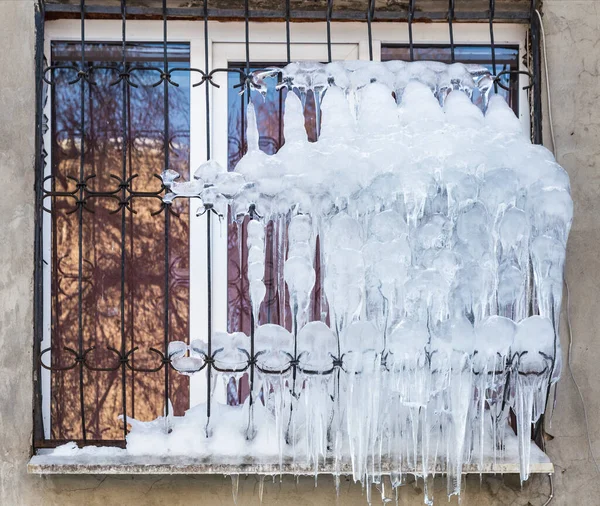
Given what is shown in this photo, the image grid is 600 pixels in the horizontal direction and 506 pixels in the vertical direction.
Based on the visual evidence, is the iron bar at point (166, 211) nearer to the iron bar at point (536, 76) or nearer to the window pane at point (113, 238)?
the window pane at point (113, 238)

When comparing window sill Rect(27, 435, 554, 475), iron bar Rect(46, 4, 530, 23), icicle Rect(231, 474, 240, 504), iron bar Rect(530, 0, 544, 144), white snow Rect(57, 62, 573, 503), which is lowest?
icicle Rect(231, 474, 240, 504)

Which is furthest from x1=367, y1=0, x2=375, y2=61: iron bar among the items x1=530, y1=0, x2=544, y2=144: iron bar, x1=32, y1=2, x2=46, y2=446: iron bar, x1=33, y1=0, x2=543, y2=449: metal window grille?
x1=32, y1=2, x2=46, y2=446: iron bar

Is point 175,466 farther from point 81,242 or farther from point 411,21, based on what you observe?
point 411,21

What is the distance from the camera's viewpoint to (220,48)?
3.58 metres

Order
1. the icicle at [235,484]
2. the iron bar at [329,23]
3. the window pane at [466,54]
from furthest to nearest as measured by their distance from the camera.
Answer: the window pane at [466,54] → the iron bar at [329,23] → the icicle at [235,484]

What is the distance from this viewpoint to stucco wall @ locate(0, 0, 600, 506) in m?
3.19

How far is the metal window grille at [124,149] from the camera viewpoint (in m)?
3.25

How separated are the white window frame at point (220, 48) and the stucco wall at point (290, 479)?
16cm

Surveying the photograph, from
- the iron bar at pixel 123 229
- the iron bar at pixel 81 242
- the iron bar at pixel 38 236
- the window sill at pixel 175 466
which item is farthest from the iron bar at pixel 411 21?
the window sill at pixel 175 466

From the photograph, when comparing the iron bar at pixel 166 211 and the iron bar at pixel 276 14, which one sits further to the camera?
the iron bar at pixel 276 14

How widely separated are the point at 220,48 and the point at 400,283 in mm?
1362

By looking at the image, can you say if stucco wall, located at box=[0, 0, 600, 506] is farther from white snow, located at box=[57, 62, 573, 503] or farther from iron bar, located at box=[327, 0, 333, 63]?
iron bar, located at box=[327, 0, 333, 63]

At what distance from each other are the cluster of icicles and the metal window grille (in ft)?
0.79

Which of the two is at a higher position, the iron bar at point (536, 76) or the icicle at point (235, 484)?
the iron bar at point (536, 76)
